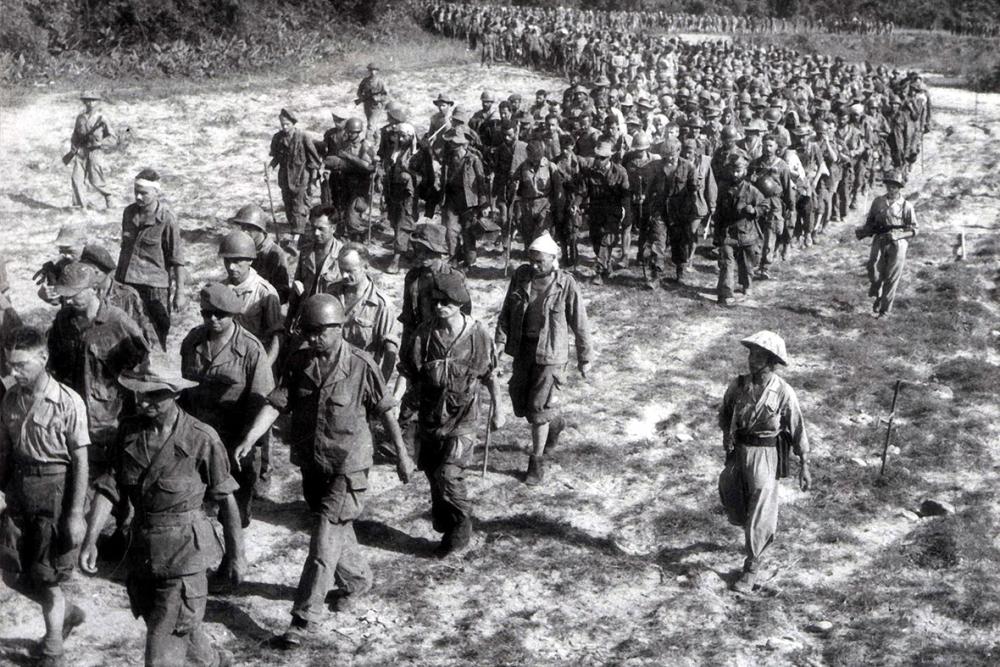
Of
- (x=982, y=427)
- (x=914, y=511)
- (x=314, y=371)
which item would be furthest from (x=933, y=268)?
(x=314, y=371)

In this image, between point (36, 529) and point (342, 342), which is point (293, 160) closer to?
point (342, 342)

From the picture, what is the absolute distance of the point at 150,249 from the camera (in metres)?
9.32

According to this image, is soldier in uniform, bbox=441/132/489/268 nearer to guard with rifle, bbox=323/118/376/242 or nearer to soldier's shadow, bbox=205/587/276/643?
guard with rifle, bbox=323/118/376/242

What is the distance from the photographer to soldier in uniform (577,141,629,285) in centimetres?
1335

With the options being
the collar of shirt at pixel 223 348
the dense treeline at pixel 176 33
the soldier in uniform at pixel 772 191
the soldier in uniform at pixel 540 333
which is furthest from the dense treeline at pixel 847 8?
the collar of shirt at pixel 223 348

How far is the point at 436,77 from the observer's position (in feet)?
98.6

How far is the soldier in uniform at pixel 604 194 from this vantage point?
13352 mm

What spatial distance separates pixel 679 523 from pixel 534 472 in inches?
46.7

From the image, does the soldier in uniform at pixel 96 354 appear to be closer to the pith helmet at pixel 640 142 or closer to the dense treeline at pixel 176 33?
the pith helmet at pixel 640 142

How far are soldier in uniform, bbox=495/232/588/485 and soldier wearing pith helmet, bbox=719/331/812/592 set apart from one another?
153 centimetres

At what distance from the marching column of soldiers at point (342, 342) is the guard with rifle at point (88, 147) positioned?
0.14ft

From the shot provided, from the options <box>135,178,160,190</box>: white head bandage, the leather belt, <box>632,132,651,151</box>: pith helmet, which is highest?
<box>632,132,651,151</box>: pith helmet

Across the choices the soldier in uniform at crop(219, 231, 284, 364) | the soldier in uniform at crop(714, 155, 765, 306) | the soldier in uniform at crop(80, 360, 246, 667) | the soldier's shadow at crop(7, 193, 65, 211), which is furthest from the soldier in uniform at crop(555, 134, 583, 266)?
the soldier in uniform at crop(80, 360, 246, 667)

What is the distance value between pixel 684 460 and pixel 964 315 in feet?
19.4
